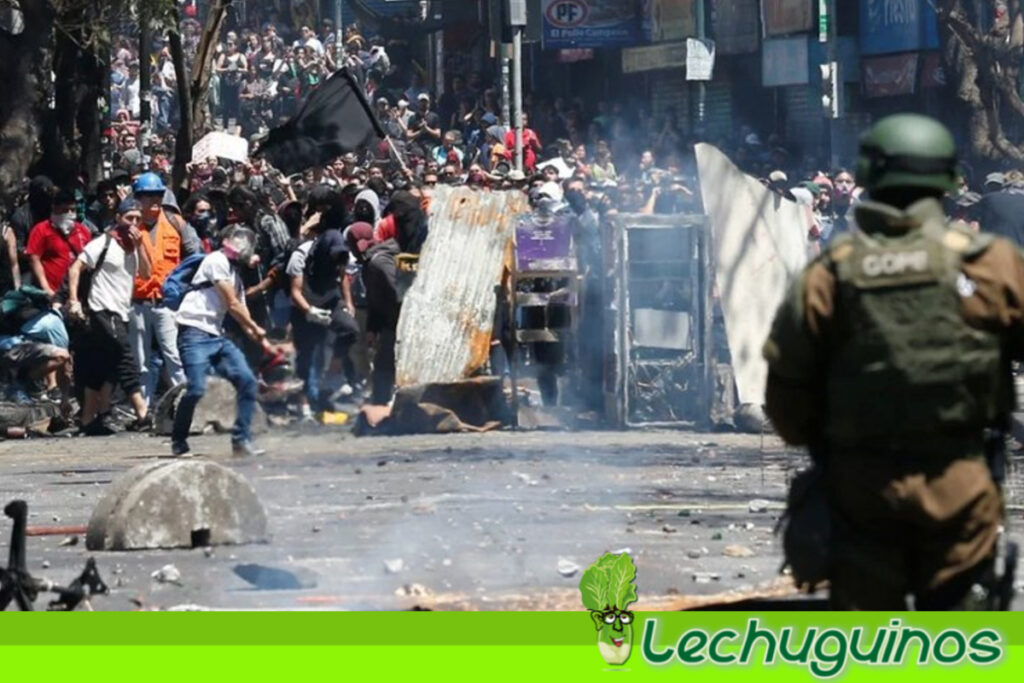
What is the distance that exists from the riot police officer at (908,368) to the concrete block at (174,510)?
5161mm

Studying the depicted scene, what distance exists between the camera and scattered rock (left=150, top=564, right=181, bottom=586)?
951 centimetres

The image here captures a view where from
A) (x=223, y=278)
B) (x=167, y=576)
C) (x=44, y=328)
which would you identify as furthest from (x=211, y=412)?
(x=167, y=576)

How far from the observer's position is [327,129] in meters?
22.8

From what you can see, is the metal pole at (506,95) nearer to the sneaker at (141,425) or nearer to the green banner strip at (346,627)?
the sneaker at (141,425)

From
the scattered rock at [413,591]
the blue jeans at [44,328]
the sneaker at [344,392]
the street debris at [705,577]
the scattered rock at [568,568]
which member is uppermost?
the blue jeans at [44,328]

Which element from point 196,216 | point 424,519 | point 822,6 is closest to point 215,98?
point 822,6

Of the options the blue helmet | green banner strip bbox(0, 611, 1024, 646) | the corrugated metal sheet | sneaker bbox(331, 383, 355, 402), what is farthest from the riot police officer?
sneaker bbox(331, 383, 355, 402)

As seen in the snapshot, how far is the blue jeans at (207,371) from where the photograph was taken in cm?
1448

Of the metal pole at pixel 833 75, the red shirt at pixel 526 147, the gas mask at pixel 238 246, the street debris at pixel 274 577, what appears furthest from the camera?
the metal pole at pixel 833 75

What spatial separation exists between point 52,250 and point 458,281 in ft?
10.4

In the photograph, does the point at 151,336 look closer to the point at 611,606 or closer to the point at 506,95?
the point at 506,95

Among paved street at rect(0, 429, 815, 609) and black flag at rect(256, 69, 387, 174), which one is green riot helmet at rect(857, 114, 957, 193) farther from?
black flag at rect(256, 69, 387, 174)

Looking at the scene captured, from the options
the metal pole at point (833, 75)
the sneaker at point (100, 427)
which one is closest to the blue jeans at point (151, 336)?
the sneaker at point (100, 427)

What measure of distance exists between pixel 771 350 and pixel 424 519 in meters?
5.79
